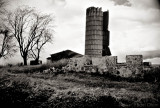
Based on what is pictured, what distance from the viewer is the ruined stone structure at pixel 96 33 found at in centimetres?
4030

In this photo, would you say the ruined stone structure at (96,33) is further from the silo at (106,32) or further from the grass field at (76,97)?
the grass field at (76,97)

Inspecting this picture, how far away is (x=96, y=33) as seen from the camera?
4059 centimetres

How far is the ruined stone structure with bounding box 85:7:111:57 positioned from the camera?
40.3 metres

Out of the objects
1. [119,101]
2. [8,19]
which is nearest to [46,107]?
[119,101]

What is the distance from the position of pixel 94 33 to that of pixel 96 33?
46cm

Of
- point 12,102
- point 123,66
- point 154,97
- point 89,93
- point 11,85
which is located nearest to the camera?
point 154,97

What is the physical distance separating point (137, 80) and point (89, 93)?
3.55m

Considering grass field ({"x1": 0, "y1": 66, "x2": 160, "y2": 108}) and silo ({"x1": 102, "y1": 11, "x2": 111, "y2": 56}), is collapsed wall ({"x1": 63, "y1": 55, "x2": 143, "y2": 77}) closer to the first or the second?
grass field ({"x1": 0, "y1": 66, "x2": 160, "y2": 108})

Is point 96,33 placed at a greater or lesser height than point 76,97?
greater

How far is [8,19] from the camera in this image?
81.1 ft

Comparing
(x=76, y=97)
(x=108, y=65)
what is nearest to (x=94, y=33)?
(x=108, y=65)

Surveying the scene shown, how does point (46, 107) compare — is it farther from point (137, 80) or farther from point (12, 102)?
point (137, 80)

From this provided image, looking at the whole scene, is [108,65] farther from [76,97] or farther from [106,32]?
[106,32]

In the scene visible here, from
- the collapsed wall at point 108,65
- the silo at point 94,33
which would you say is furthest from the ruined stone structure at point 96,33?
the collapsed wall at point 108,65
